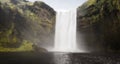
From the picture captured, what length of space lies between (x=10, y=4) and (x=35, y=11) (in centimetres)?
1431

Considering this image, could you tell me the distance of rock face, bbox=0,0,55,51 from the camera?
8975 centimetres

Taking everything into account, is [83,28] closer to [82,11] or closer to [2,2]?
[82,11]

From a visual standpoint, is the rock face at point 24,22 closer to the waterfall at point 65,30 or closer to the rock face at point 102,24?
the waterfall at point 65,30

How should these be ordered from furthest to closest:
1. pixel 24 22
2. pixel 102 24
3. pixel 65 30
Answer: pixel 65 30, pixel 24 22, pixel 102 24

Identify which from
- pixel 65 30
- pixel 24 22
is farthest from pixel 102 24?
pixel 24 22

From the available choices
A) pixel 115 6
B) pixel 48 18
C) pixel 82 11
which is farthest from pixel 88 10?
pixel 48 18

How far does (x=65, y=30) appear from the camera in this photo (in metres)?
112

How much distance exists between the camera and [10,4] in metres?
97.9

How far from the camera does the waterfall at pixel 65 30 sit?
10850 centimetres

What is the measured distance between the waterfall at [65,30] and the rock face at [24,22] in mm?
4308

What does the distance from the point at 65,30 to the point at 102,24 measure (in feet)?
86.6

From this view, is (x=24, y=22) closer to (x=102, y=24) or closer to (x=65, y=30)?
(x=65, y=30)

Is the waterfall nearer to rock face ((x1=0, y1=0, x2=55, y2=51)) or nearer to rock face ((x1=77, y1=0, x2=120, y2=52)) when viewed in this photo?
rock face ((x1=0, y1=0, x2=55, y2=51))

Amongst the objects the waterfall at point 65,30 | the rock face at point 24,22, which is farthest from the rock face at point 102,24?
the rock face at point 24,22
